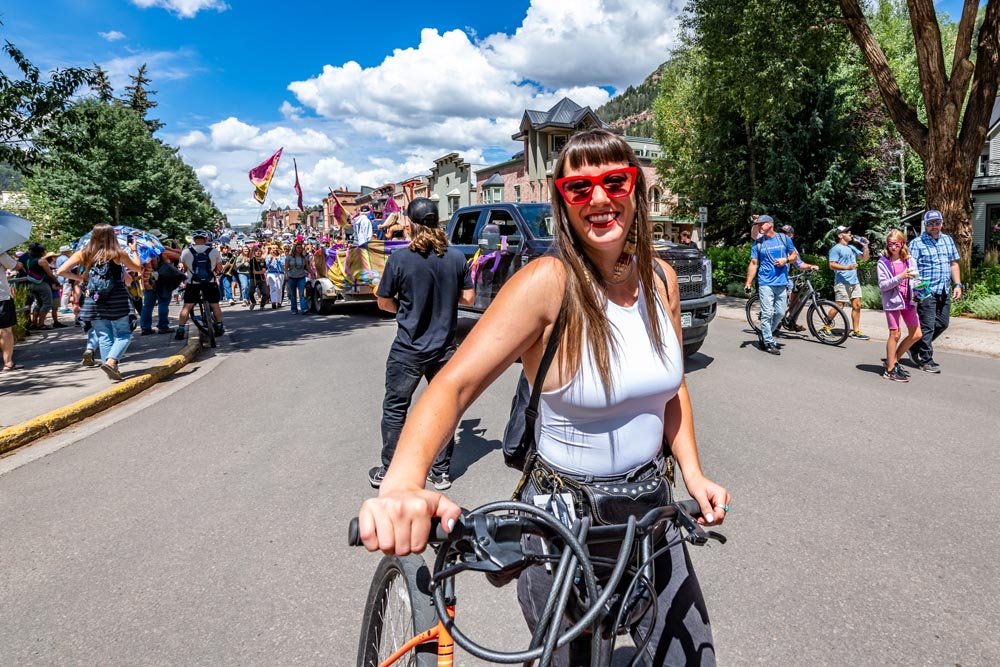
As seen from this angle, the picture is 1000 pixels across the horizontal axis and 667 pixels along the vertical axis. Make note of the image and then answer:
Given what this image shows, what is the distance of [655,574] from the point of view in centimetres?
172

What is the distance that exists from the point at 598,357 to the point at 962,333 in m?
11.8

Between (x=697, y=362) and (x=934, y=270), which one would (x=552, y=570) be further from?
(x=934, y=270)

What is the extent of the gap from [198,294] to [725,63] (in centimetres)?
1344

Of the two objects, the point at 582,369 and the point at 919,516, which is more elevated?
the point at 582,369

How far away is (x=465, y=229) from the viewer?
34.1ft

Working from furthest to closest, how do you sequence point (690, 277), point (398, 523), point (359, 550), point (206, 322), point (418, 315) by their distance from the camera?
1. point (206, 322)
2. point (690, 277)
3. point (418, 315)
4. point (359, 550)
5. point (398, 523)

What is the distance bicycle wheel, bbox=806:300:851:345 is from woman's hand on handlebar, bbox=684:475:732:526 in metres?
9.13

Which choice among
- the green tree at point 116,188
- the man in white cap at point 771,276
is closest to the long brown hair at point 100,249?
the man in white cap at point 771,276

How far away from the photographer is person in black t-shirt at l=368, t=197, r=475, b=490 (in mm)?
4461

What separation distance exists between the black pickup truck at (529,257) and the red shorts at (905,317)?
2018mm

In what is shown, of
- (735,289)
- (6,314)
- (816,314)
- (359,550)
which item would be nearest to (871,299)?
(735,289)

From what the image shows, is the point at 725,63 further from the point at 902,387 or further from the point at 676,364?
the point at 676,364

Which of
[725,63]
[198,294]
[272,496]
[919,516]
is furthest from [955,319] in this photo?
[198,294]

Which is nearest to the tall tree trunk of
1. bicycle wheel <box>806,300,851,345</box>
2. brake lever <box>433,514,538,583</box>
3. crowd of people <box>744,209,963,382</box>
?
bicycle wheel <box>806,300,851,345</box>
